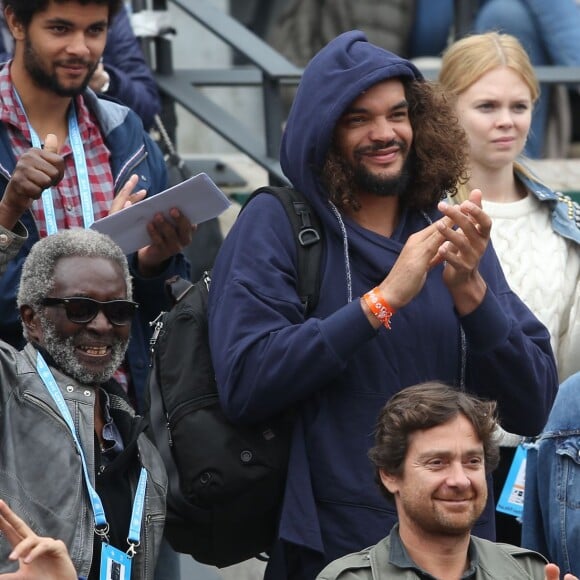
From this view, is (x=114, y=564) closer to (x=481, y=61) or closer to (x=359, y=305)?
(x=359, y=305)

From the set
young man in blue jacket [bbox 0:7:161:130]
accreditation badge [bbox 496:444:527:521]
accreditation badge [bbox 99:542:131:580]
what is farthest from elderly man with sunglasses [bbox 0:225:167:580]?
young man in blue jacket [bbox 0:7:161:130]

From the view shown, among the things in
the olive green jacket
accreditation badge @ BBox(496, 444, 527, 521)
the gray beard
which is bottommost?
accreditation badge @ BBox(496, 444, 527, 521)

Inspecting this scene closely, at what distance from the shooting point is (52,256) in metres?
4.88

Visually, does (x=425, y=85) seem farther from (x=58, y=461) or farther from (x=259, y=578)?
(x=259, y=578)

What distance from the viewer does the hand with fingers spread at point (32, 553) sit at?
13.3ft

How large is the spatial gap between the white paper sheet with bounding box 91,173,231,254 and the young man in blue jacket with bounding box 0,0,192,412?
0.14 ft

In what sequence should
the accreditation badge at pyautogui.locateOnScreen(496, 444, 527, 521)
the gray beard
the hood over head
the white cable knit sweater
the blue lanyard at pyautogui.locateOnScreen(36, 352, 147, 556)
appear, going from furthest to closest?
the white cable knit sweater → the accreditation badge at pyautogui.locateOnScreen(496, 444, 527, 521) → the hood over head → the gray beard → the blue lanyard at pyautogui.locateOnScreen(36, 352, 147, 556)

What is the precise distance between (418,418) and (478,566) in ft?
1.27

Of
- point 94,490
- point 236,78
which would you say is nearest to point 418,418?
point 94,490

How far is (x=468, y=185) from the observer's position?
6.22 m

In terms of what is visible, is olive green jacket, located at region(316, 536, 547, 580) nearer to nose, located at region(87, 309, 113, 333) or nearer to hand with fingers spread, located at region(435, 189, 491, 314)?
hand with fingers spread, located at region(435, 189, 491, 314)

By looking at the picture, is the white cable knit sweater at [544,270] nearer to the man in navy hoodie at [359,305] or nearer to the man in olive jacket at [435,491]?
the man in navy hoodie at [359,305]

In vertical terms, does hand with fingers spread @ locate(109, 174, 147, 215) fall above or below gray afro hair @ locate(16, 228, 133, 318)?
above

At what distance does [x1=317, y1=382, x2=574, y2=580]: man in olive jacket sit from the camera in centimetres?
452
